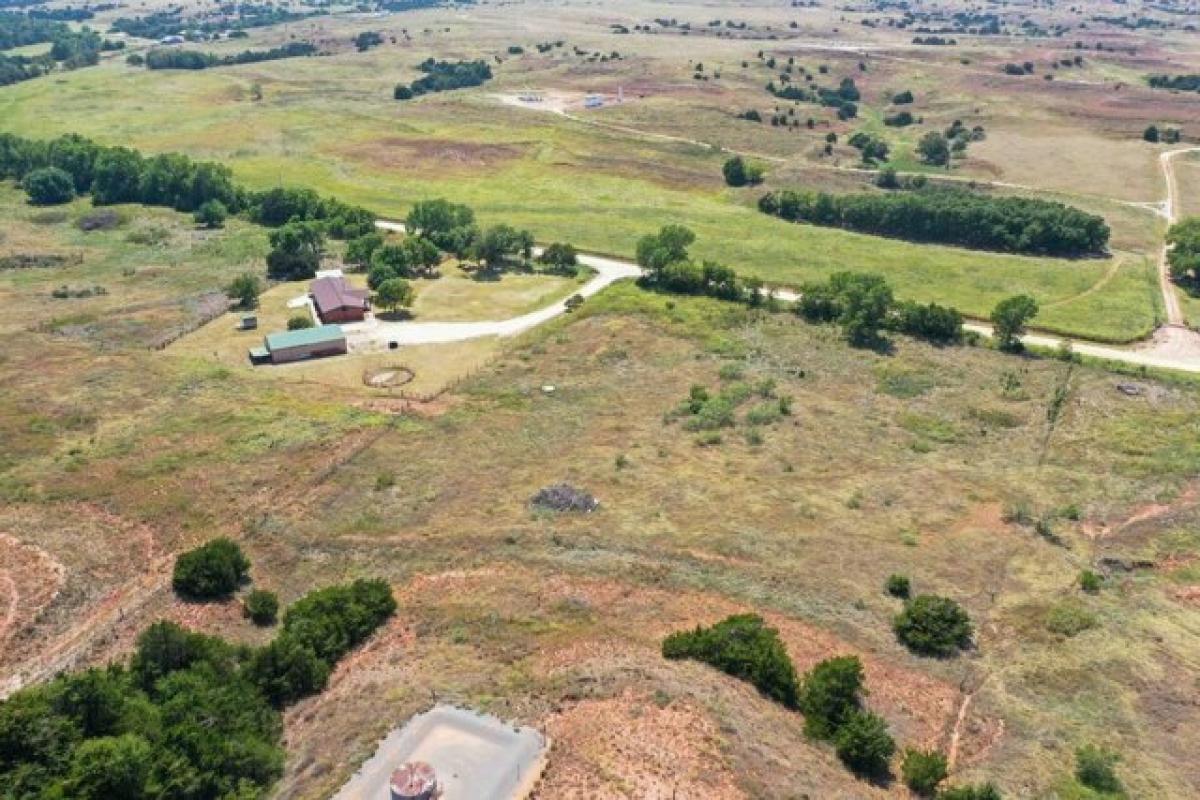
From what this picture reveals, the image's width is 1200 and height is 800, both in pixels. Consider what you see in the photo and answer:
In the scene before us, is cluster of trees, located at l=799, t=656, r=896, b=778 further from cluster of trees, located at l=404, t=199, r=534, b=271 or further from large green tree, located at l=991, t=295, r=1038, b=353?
cluster of trees, located at l=404, t=199, r=534, b=271

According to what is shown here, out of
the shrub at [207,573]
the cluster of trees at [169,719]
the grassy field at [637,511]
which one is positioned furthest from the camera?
the shrub at [207,573]

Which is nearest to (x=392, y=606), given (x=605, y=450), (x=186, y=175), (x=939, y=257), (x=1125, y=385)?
(x=605, y=450)

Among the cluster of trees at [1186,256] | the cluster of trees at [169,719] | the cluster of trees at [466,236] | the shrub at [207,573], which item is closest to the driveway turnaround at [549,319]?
the cluster of trees at [466,236]

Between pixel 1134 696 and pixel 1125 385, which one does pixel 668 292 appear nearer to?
pixel 1125 385

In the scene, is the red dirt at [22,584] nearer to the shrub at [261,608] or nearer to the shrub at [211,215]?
the shrub at [261,608]

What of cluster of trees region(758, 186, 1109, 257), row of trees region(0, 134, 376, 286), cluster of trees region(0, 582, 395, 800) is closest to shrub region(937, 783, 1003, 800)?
cluster of trees region(0, 582, 395, 800)

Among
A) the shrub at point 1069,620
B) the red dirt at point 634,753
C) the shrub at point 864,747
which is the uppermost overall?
the red dirt at point 634,753
